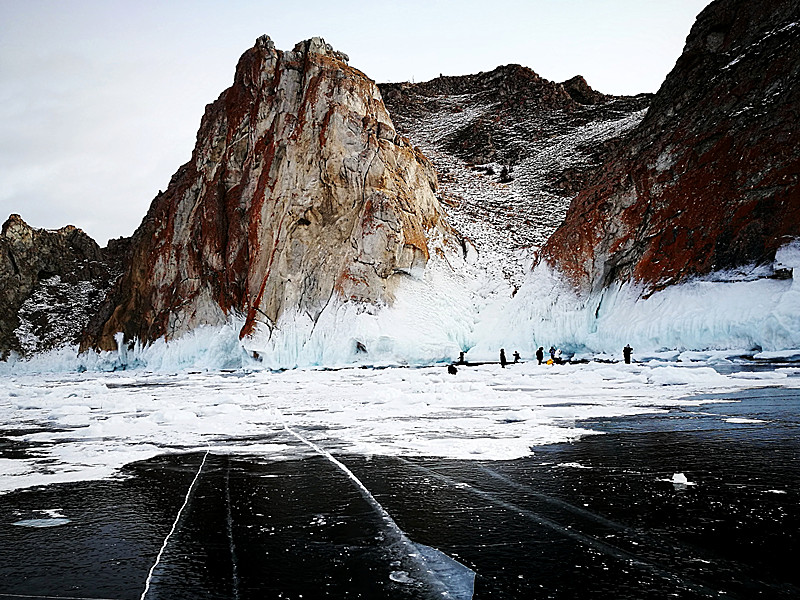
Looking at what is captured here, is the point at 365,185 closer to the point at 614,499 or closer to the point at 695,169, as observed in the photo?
the point at 695,169

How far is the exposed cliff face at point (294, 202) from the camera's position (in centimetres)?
3941

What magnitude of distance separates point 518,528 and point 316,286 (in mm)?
37398

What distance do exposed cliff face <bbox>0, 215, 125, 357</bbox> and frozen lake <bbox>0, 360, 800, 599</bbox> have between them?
81671mm

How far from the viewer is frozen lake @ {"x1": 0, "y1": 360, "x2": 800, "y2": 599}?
2.41 metres

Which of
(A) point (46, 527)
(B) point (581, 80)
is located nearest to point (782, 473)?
(A) point (46, 527)

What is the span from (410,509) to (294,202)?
38844 millimetres

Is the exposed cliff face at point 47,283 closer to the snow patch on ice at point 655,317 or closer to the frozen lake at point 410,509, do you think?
→ the snow patch on ice at point 655,317

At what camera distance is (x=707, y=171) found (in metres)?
30.7

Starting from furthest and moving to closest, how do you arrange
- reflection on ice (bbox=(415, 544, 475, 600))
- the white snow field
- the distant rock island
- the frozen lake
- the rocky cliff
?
1. the rocky cliff
2. the distant rock island
3. the white snow field
4. the frozen lake
5. reflection on ice (bbox=(415, 544, 475, 600))

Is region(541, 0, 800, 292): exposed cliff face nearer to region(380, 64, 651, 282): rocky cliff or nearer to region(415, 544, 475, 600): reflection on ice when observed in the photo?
region(380, 64, 651, 282): rocky cliff

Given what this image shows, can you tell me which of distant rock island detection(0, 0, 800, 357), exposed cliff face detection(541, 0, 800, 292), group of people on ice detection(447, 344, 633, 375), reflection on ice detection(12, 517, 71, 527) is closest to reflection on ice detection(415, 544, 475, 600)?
reflection on ice detection(12, 517, 71, 527)

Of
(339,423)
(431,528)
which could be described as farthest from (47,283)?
(431,528)

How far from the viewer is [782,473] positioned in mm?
4152

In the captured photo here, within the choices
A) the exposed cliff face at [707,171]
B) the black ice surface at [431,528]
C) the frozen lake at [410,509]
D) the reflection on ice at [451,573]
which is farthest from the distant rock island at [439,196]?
the reflection on ice at [451,573]
